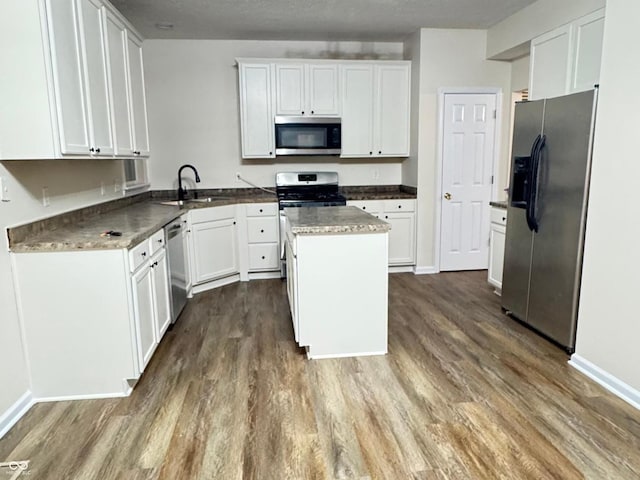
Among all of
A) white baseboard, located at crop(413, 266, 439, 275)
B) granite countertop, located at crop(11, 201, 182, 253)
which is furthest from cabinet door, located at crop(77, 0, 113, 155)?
A: white baseboard, located at crop(413, 266, 439, 275)

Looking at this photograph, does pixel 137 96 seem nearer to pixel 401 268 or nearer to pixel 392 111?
pixel 392 111

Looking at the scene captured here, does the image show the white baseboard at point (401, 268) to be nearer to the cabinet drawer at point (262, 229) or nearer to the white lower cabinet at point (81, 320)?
the cabinet drawer at point (262, 229)

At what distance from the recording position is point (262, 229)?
472 centimetres

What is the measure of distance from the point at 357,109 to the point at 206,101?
68.0 inches

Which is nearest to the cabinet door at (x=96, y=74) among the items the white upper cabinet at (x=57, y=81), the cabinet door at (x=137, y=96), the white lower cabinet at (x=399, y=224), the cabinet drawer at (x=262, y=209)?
the white upper cabinet at (x=57, y=81)

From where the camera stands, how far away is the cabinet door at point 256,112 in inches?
182

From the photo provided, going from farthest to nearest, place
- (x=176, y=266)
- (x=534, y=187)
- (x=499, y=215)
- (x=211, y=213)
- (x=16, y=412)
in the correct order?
(x=211, y=213) → (x=499, y=215) → (x=176, y=266) → (x=534, y=187) → (x=16, y=412)

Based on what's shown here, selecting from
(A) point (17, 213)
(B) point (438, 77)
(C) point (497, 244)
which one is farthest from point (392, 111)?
(A) point (17, 213)

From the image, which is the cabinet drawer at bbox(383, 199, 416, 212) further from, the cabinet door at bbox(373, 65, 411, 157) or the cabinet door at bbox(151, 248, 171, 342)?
the cabinet door at bbox(151, 248, 171, 342)

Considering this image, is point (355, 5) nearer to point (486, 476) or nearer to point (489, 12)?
point (489, 12)

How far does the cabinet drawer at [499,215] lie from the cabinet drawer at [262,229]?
2.20m

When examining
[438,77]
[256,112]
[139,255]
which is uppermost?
[438,77]

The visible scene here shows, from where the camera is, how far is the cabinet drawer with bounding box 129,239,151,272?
2.42 metres

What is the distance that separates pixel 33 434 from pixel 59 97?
167 centimetres
